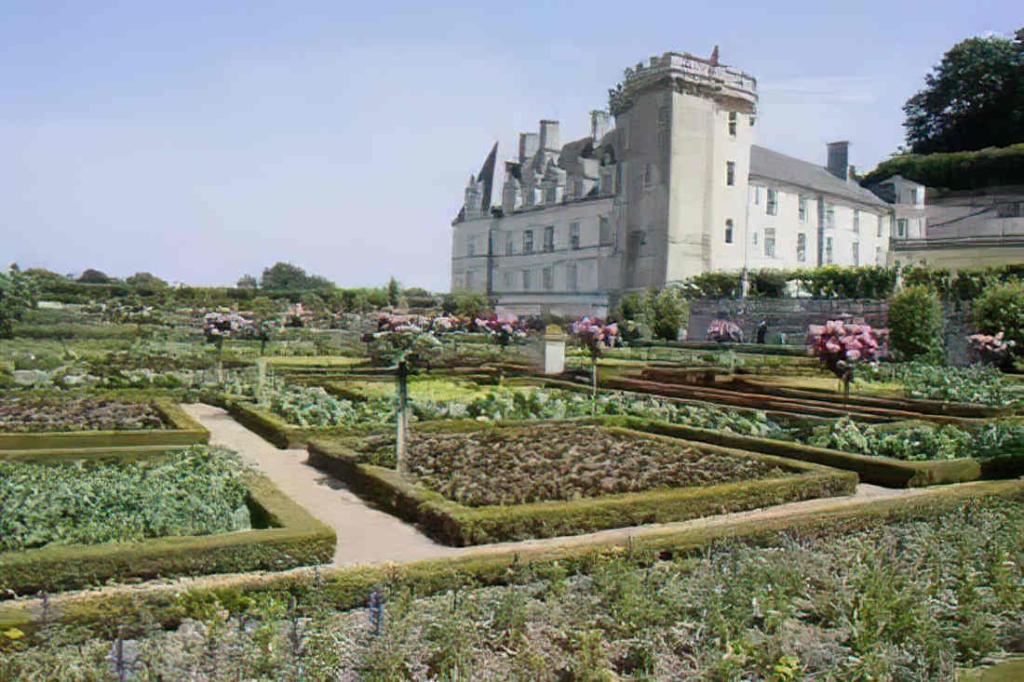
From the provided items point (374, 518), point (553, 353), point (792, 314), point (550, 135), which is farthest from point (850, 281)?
point (374, 518)

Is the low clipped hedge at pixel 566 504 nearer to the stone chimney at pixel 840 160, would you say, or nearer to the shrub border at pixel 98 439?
the shrub border at pixel 98 439

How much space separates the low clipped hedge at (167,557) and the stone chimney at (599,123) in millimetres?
50899

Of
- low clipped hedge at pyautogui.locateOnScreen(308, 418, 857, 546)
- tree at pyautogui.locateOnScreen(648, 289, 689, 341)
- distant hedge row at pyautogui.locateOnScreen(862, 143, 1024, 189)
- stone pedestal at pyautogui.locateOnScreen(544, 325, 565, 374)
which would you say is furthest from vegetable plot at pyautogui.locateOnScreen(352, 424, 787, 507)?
distant hedge row at pyautogui.locateOnScreen(862, 143, 1024, 189)

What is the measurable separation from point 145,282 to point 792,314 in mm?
38065

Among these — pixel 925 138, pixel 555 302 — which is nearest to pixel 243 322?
pixel 555 302

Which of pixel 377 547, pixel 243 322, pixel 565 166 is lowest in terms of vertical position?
pixel 377 547

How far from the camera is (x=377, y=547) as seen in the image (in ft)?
25.2

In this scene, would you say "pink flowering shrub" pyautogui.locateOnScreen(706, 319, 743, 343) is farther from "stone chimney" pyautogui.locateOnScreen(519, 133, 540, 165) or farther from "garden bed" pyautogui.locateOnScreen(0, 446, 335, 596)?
"stone chimney" pyautogui.locateOnScreen(519, 133, 540, 165)

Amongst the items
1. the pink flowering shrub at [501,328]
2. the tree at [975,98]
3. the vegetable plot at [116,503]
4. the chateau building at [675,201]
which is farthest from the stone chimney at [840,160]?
the vegetable plot at [116,503]

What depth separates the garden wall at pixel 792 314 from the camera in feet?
105

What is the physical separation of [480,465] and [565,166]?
4837 centimetres

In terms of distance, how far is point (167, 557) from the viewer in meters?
6.47

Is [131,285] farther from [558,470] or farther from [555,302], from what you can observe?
[558,470]

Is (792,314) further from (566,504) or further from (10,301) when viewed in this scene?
(566,504)
